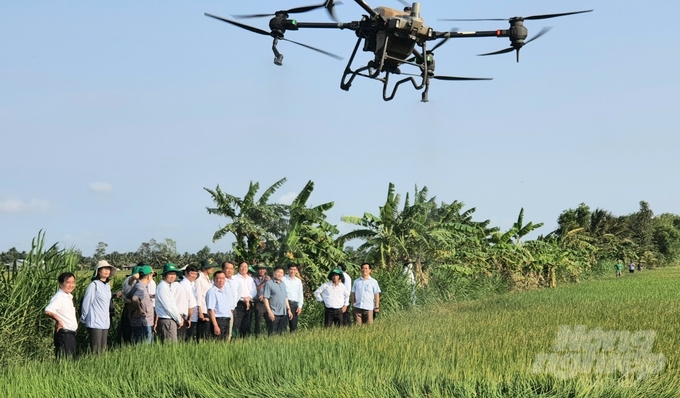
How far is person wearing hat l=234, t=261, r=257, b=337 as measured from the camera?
443 inches

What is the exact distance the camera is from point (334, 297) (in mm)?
12289

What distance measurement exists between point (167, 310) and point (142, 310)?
310 millimetres

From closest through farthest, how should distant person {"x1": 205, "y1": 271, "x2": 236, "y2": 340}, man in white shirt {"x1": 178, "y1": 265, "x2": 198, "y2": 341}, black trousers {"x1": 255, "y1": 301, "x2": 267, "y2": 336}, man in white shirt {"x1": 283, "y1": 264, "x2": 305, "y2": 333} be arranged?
man in white shirt {"x1": 178, "y1": 265, "x2": 198, "y2": 341} → distant person {"x1": 205, "y1": 271, "x2": 236, "y2": 340} → black trousers {"x1": 255, "y1": 301, "x2": 267, "y2": 336} → man in white shirt {"x1": 283, "y1": 264, "x2": 305, "y2": 333}

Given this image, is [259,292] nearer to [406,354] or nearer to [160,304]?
[160,304]

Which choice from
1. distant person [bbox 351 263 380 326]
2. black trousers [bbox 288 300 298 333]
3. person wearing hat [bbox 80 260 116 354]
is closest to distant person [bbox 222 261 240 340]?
black trousers [bbox 288 300 298 333]

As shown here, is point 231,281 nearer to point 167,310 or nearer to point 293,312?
point 293,312

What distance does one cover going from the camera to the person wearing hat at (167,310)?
9.34m

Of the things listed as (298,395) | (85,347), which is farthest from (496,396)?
(85,347)

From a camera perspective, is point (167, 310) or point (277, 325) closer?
point (167, 310)

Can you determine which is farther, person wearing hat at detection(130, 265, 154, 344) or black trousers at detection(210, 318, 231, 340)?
black trousers at detection(210, 318, 231, 340)

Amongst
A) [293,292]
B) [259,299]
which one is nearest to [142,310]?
[259,299]

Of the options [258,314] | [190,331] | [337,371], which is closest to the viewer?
[337,371]

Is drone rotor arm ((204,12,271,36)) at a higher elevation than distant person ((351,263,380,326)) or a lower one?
higher

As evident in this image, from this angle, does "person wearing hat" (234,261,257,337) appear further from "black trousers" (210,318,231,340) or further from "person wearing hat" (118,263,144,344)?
"person wearing hat" (118,263,144,344)
